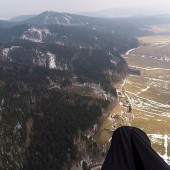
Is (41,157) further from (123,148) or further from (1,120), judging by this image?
(123,148)

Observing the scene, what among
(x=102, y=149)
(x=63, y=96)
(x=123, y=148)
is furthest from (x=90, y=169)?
(x=123, y=148)

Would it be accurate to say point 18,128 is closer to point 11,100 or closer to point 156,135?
point 11,100

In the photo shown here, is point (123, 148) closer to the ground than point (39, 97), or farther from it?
farther from it

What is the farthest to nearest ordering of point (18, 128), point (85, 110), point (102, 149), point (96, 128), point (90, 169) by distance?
point (85, 110), point (96, 128), point (18, 128), point (102, 149), point (90, 169)

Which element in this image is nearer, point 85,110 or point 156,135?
point 156,135

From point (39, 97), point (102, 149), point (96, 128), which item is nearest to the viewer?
point (102, 149)

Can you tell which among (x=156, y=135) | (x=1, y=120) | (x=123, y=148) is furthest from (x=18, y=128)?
(x=123, y=148)
